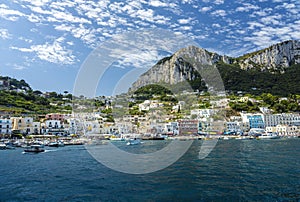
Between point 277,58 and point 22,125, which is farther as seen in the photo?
point 277,58

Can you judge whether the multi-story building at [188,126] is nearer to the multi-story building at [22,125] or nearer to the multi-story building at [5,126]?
the multi-story building at [22,125]

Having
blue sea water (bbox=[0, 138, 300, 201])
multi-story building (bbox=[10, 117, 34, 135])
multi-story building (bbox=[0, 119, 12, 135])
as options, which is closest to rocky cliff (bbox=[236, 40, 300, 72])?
multi-story building (bbox=[10, 117, 34, 135])

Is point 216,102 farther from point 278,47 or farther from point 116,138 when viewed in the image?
point 278,47

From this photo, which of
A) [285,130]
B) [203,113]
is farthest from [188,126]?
[285,130]

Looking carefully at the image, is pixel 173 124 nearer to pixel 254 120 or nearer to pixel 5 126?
pixel 254 120

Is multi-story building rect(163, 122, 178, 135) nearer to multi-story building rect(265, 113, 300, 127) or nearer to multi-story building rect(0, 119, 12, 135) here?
multi-story building rect(265, 113, 300, 127)

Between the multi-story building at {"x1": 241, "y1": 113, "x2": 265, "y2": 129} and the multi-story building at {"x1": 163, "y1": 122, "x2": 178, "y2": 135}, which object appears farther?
the multi-story building at {"x1": 241, "y1": 113, "x2": 265, "y2": 129}

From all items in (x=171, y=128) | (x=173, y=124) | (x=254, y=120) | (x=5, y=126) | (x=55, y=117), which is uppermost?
(x=55, y=117)

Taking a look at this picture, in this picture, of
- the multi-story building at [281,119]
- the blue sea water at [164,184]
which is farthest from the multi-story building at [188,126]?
the blue sea water at [164,184]

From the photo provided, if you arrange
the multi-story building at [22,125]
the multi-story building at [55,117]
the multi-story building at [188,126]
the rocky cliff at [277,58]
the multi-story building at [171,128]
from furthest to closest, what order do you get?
1. the rocky cliff at [277,58]
2. the multi-story building at [171,128]
3. the multi-story building at [188,126]
4. the multi-story building at [55,117]
5. the multi-story building at [22,125]
